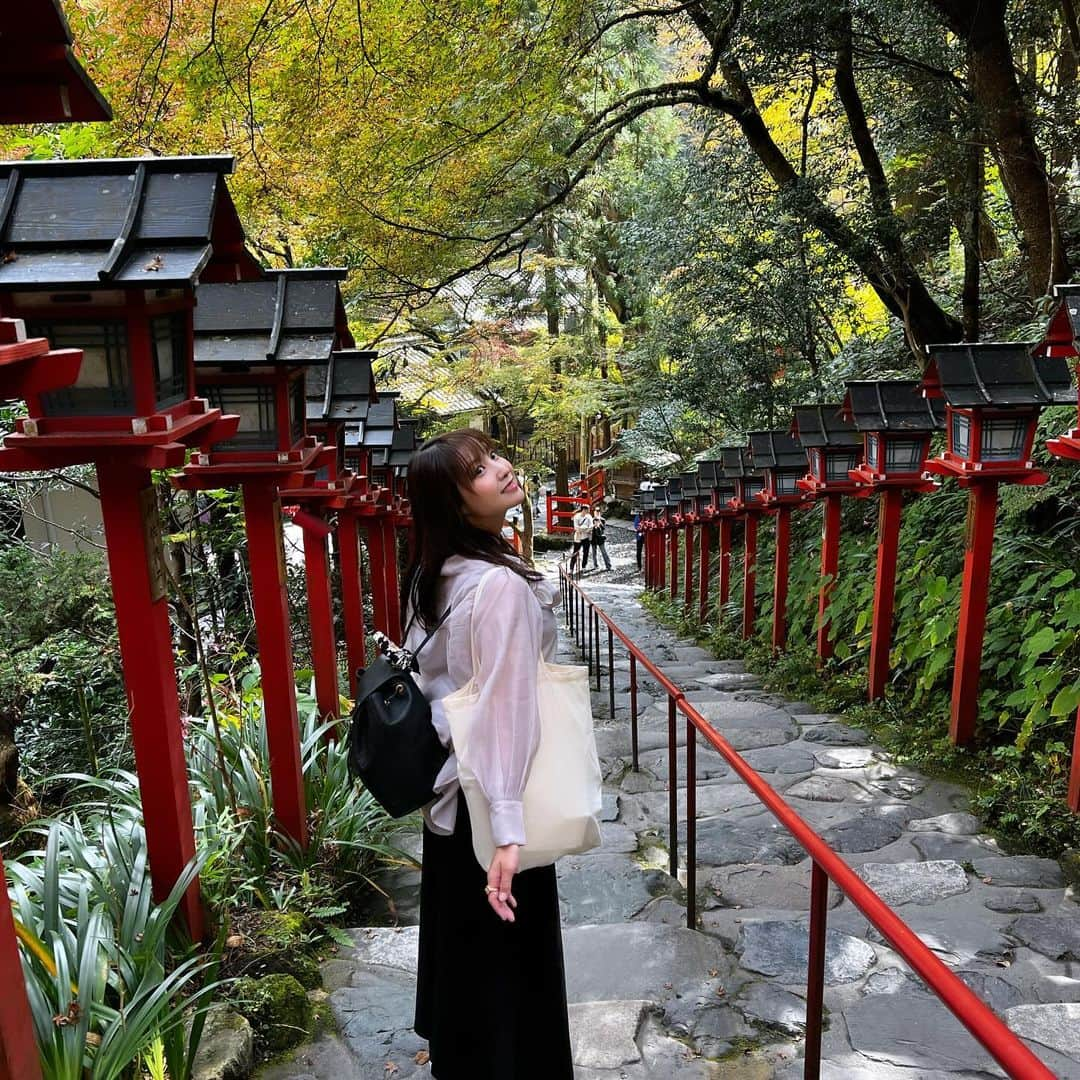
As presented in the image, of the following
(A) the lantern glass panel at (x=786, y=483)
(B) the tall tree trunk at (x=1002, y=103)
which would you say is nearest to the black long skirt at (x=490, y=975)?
(B) the tall tree trunk at (x=1002, y=103)

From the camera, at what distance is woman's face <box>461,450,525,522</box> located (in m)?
2.12

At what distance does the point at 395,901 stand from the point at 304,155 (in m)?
6.97

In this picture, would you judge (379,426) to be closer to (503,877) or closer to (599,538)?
(503,877)

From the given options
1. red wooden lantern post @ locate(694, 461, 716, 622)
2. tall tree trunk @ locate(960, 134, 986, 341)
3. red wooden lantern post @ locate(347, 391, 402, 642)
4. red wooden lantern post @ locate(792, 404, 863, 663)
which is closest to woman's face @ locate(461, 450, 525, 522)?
red wooden lantern post @ locate(347, 391, 402, 642)

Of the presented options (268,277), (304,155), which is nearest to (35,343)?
(268,277)

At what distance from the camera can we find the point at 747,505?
1045cm

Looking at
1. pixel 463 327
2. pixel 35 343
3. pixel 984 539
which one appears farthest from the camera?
pixel 463 327

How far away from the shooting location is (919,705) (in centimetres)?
634

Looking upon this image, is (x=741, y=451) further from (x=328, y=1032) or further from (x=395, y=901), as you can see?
(x=328, y=1032)

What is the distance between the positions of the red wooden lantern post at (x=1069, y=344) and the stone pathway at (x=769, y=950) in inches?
19.5

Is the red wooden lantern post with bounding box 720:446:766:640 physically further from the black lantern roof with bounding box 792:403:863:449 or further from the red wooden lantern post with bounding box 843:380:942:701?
the red wooden lantern post with bounding box 843:380:942:701

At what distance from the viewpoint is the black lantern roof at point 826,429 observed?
7.53 m

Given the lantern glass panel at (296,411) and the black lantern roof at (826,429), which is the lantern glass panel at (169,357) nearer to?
the lantern glass panel at (296,411)

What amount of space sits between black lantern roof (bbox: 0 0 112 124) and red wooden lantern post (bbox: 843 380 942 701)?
5777mm
